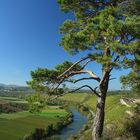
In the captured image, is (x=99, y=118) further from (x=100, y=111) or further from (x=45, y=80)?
(x=45, y=80)

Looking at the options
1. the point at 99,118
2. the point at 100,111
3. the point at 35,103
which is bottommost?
the point at 99,118

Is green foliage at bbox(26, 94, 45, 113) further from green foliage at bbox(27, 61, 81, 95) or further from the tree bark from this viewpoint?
the tree bark

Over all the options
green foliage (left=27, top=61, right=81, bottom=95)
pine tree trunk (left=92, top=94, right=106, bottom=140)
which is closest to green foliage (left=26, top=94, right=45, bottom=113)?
green foliage (left=27, top=61, right=81, bottom=95)

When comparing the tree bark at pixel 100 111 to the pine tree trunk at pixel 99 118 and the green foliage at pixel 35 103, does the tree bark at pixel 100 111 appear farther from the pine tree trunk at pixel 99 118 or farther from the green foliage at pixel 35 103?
the green foliage at pixel 35 103

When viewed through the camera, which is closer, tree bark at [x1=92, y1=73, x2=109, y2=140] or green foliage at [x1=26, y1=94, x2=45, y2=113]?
green foliage at [x1=26, y1=94, x2=45, y2=113]

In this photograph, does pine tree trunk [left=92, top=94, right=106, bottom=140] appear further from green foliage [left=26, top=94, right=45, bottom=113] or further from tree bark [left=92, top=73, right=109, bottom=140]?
green foliage [left=26, top=94, right=45, bottom=113]

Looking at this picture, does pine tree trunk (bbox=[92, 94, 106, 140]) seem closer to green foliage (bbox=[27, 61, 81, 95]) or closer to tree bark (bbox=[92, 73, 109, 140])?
tree bark (bbox=[92, 73, 109, 140])

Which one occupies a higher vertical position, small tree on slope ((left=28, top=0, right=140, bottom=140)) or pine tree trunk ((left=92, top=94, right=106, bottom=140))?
small tree on slope ((left=28, top=0, right=140, bottom=140))

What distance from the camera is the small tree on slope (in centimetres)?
1435

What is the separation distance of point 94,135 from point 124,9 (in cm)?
714

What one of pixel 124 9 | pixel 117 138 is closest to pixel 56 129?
pixel 117 138

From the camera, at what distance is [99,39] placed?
642 inches

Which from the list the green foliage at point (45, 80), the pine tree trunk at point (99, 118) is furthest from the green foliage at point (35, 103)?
the pine tree trunk at point (99, 118)

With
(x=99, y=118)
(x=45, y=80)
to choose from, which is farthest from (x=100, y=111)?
A: (x=45, y=80)
